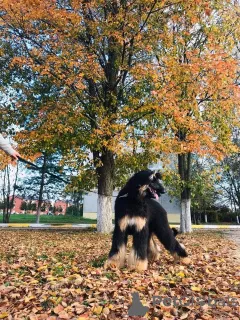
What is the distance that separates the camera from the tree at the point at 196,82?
1190 centimetres

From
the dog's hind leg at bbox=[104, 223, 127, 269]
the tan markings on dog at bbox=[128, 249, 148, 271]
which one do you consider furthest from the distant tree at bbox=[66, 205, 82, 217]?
the tan markings on dog at bbox=[128, 249, 148, 271]

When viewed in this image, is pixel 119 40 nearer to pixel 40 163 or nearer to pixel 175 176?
pixel 175 176

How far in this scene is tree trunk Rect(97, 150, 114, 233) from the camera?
13930 millimetres

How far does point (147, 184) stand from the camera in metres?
5.26

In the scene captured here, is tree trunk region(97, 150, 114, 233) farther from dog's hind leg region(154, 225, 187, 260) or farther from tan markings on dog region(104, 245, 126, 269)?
tan markings on dog region(104, 245, 126, 269)

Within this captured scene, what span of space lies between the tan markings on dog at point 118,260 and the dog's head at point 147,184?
1.00 m

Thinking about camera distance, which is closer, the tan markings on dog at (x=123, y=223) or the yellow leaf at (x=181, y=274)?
the yellow leaf at (x=181, y=274)

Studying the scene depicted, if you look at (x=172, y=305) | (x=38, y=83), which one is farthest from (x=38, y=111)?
(x=172, y=305)

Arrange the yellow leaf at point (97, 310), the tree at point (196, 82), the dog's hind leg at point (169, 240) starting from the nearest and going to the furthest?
1. the yellow leaf at point (97, 310)
2. the dog's hind leg at point (169, 240)
3. the tree at point (196, 82)

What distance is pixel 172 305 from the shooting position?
370 centimetres

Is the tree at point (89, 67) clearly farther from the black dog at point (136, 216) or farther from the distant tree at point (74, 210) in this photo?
the distant tree at point (74, 210)

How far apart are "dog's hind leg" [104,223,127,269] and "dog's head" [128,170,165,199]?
0.72 meters

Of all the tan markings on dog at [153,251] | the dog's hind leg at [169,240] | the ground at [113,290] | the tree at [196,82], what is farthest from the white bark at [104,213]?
the dog's hind leg at [169,240]

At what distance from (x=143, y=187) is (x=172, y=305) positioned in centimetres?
195
